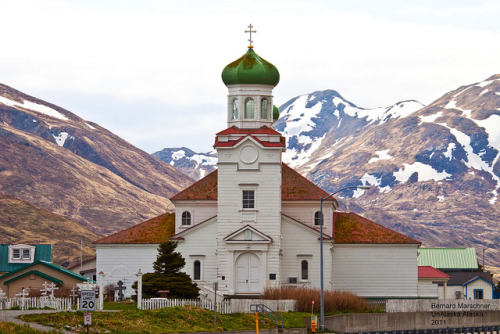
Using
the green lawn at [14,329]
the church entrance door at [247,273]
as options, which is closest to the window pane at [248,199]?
the church entrance door at [247,273]

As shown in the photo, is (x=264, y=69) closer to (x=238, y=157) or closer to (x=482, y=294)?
(x=238, y=157)

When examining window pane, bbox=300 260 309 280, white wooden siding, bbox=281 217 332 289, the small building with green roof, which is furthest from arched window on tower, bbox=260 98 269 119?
the small building with green roof

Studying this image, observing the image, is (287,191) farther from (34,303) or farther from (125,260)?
(34,303)

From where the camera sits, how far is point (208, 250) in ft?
287

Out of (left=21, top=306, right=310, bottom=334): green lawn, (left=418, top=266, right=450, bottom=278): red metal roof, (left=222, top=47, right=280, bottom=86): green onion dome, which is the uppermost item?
(left=222, top=47, right=280, bottom=86): green onion dome

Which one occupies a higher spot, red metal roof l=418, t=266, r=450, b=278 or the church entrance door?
red metal roof l=418, t=266, r=450, b=278

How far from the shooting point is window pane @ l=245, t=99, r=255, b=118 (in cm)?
8769

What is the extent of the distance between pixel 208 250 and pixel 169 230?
7567 mm

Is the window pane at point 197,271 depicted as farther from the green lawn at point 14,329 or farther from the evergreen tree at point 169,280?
Result: the green lawn at point 14,329

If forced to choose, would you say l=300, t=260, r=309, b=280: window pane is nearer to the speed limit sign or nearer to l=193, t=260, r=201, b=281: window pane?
l=193, t=260, r=201, b=281: window pane

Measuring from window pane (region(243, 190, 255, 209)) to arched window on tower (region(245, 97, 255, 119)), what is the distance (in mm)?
6608

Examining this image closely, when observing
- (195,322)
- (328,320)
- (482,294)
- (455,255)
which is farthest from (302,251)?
(455,255)

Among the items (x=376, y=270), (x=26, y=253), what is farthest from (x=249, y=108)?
(x=26, y=253)

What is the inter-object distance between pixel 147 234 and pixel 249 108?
14561 mm
